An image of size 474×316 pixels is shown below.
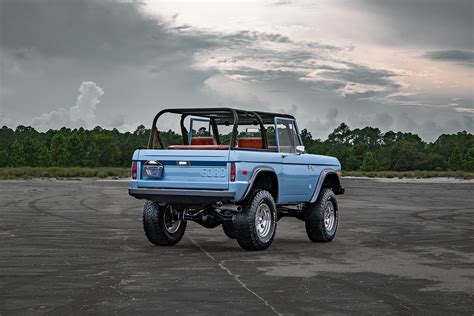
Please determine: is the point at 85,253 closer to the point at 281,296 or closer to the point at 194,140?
the point at 194,140

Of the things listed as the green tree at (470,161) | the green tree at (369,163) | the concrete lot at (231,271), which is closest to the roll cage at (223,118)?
the concrete lot at (231,271)

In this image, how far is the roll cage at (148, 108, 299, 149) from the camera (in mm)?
13188

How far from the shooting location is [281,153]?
1352cm

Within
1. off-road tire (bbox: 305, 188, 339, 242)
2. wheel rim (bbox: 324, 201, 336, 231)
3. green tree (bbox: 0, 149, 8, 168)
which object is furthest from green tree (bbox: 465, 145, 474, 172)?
off-road tire (bbox: 305, 188, 339, 242)

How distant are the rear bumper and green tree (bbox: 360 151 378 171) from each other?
118m

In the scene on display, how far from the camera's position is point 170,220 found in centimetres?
1391

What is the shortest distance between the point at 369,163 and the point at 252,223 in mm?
118774

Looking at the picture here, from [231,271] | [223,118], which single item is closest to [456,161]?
[223,118]

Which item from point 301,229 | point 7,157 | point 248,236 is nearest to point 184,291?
point 248,236

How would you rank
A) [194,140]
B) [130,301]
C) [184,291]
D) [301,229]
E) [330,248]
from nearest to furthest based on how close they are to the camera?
[130,301] < [184,291] < [330,248] < [194,140] < [301,229]

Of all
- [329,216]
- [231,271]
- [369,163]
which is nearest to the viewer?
[231,271]

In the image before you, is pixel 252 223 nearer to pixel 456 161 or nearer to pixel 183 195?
pixel 183 195

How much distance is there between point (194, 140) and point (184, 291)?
20.2 feet

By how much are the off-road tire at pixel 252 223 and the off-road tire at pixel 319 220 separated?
160 cm
